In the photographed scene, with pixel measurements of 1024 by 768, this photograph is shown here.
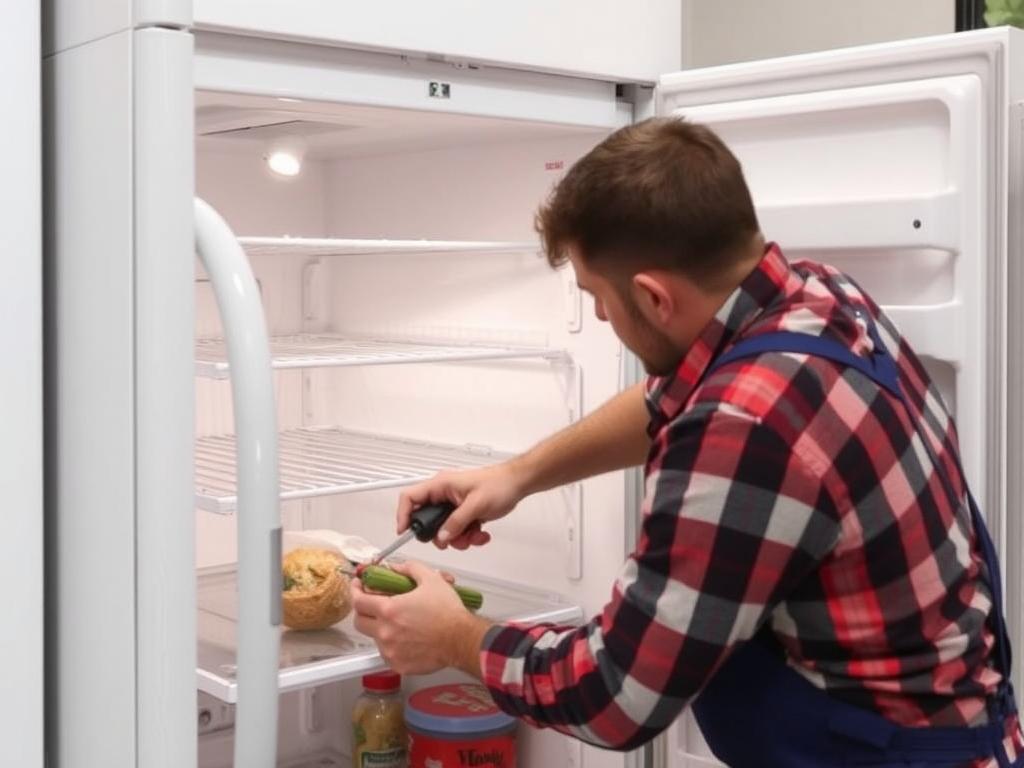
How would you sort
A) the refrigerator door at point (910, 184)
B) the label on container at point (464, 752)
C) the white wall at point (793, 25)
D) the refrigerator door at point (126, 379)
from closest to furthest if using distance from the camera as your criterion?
the refrigerator door at point (126, 379)
the refrigerator door at point (910, 184)
the label on container at point (464, 752)
the white wall at point (793, 25)

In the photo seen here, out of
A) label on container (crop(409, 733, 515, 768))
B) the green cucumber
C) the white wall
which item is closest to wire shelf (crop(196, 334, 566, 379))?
the green cucumber

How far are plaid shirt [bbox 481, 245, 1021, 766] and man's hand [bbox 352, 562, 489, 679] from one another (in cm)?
5

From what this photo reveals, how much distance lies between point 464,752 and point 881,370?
3.44ft

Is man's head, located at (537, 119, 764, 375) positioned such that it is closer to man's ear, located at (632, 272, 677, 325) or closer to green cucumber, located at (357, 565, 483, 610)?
man's ear, located at (632, 272, 677, 325)

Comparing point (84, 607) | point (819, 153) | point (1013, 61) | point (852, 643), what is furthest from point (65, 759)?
point (1013, 61)

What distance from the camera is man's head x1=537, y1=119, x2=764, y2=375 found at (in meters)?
1.34

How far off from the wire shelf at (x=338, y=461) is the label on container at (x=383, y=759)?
0.49m

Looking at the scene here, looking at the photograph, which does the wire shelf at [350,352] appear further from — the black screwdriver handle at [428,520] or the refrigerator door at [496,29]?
the refrigerator door at [496,29]

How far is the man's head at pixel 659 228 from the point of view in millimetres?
1338

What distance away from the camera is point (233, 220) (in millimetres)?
2293

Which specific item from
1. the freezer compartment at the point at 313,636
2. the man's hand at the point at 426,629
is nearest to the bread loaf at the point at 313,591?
the freezer compartment at the point at 313,636

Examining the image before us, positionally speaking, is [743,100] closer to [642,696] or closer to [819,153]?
[819,153]

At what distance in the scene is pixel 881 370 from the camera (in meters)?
1.33

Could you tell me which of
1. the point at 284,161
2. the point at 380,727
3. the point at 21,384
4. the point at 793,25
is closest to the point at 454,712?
the point at 380,727
